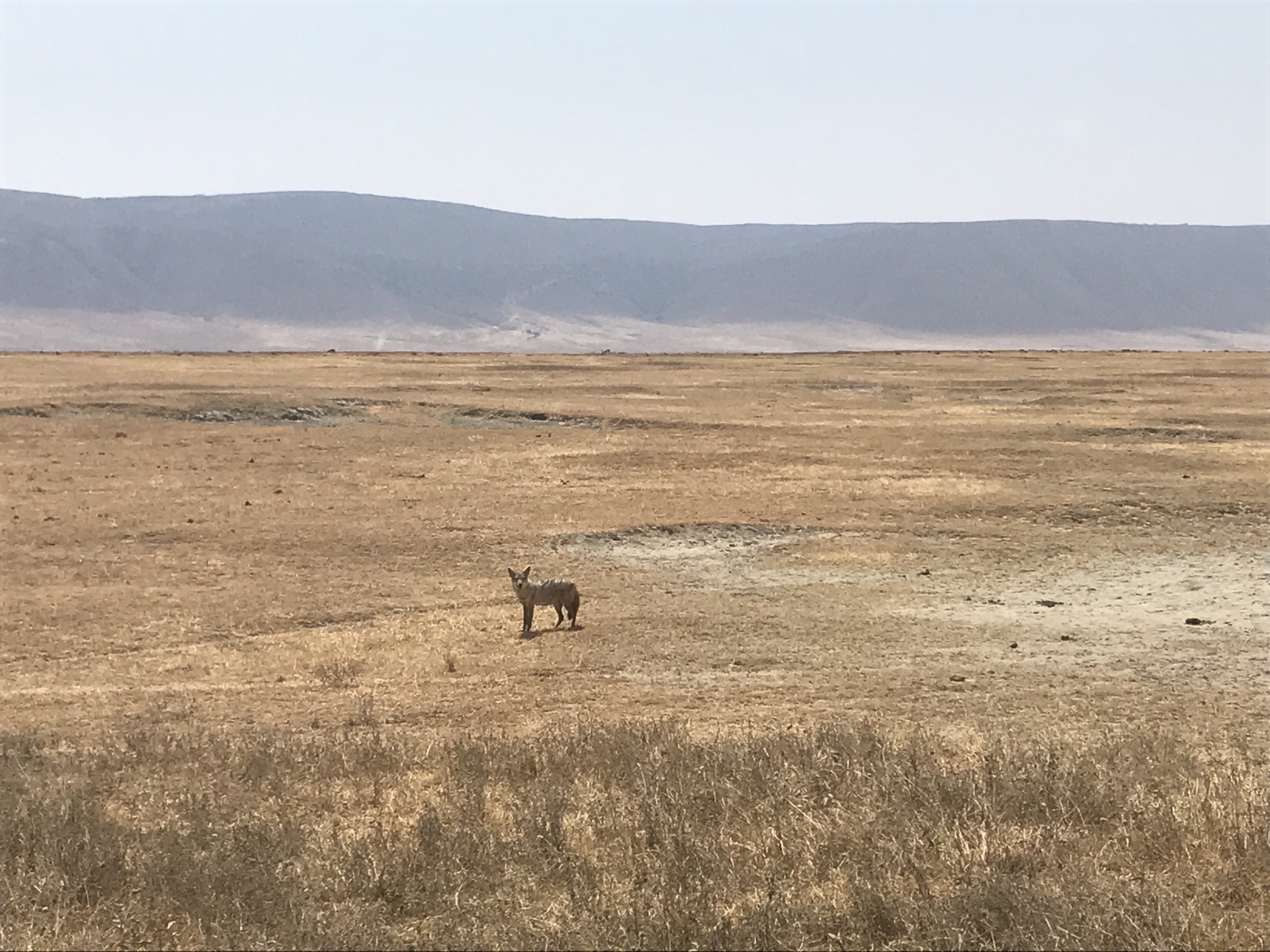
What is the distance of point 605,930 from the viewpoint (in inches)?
258

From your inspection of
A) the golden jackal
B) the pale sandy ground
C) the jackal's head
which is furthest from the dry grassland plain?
the pale sandy ground

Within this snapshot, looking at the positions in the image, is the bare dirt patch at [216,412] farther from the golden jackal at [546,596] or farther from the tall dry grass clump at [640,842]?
the tall dry grass clump at [640,842]

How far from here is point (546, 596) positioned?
15.2 meters

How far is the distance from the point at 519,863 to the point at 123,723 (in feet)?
17.5

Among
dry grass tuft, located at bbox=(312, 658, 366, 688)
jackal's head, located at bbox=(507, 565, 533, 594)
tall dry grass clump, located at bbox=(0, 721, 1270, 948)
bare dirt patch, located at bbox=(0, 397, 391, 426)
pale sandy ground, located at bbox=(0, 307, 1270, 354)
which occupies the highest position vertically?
pale sandy ground, located at bbox=(0, 307, 1270, 354)

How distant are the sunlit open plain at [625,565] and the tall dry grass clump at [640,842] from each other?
1906 mm

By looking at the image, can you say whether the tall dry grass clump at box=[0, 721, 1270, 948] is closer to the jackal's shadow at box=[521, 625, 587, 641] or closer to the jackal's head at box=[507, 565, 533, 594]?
the jackal's shadow at box=[521, 625, 587, 641]

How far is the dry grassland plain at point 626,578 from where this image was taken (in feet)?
38.7

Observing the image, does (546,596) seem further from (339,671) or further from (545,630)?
(339,671)

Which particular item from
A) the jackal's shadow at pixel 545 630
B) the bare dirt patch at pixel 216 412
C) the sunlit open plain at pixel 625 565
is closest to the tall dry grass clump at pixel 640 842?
the sunlit open plain at pixel 625 565

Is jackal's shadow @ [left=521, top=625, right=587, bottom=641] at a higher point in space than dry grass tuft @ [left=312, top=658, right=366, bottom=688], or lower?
higher

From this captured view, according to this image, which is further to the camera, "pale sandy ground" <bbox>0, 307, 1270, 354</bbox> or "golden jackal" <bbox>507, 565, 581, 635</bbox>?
"pale sandy ground" <bbox>0, 307, 1270, 354</bbox>

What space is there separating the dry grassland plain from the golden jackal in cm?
26

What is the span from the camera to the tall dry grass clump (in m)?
6.62
